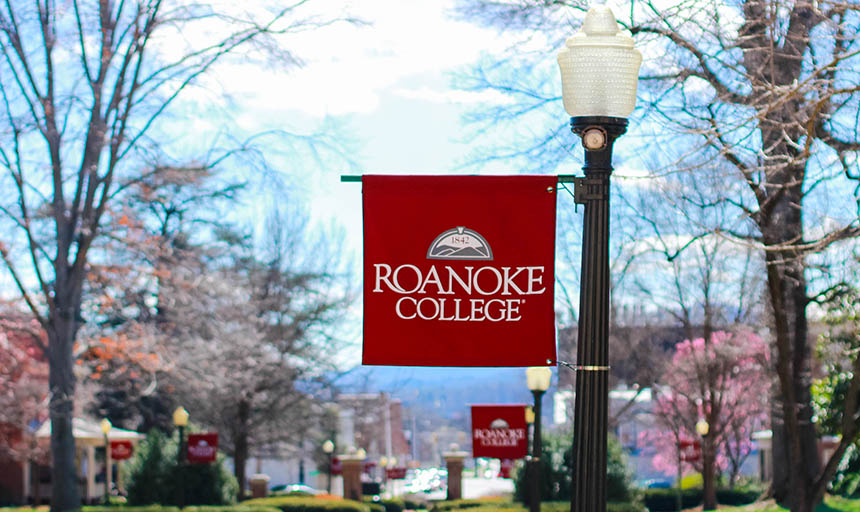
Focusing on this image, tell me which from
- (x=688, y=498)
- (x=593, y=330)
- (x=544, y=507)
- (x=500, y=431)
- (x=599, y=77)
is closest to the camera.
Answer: (x=593, y=330)

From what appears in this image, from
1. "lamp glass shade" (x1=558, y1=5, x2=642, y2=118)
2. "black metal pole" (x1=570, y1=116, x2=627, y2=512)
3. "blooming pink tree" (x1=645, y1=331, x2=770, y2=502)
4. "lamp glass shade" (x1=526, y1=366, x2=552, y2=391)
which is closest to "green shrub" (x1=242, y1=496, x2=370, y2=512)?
"blooming pink tree" (x1=645, y1=331, x2=770, y2=502)

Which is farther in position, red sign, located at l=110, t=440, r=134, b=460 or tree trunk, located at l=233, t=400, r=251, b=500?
tree trunk, located at l=233, t=400, r=251, b=500

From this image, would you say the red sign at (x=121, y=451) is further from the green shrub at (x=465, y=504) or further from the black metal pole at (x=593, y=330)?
the black metal pole at (x=593, y=330)

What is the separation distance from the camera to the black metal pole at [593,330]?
16.9 ft

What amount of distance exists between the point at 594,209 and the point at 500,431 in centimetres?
1704

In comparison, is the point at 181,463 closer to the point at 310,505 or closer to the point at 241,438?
the point at 310,505

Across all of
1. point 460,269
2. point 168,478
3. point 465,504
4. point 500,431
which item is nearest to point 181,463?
point 168,478

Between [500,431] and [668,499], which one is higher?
[500,431]

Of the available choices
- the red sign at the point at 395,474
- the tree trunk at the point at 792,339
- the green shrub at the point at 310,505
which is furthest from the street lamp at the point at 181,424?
the red sign at the point at 395,474

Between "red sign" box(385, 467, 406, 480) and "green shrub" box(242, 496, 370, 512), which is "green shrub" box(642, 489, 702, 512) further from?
"red sign" box(385, 467, 406, 480)

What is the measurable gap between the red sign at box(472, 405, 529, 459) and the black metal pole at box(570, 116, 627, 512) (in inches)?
652

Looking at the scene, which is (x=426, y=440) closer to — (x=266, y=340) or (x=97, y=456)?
(x=97, y=456)

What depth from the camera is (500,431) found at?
21828 mm

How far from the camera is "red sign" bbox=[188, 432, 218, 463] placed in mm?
26641
